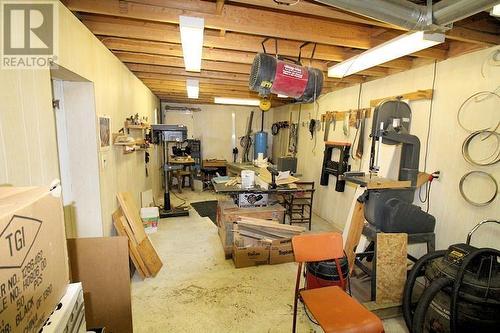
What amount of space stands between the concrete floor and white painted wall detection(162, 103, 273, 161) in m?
4.64

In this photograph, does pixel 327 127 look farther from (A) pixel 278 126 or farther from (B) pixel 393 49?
(A) pixel 278 126

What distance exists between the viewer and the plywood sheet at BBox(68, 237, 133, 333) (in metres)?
1.78

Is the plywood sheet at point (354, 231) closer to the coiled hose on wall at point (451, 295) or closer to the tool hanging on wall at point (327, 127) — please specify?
the coiled hose on wall at point (451, 295)

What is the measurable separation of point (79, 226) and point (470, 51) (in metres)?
4.25

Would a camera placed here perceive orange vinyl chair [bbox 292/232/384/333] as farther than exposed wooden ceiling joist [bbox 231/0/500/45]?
No

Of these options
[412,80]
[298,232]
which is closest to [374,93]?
[412,80]

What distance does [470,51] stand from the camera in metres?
2.41

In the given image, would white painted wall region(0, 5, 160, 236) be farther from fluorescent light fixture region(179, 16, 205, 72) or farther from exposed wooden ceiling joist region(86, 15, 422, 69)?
fluorescent light fixture region(179, 16, 205, 72)

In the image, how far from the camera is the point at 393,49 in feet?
7.13

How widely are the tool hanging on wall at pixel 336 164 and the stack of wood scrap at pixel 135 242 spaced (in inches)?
127

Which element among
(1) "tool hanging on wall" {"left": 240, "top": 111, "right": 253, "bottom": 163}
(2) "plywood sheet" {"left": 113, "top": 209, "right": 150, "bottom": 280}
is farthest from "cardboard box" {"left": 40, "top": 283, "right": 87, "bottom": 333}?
(1) "tool hanging on wall" {"left": 240, "top": 111, "right": 253, "bottom": 163}

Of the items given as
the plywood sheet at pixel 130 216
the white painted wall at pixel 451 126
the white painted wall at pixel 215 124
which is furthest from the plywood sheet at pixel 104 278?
the white painted wall at pixel 215 124

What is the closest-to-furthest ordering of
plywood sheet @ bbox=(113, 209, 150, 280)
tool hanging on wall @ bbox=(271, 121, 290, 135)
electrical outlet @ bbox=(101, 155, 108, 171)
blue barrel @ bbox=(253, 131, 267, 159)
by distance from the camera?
electrical outlet @ bbox=(101, 155, 108, 171) < plywood sheet @ bbox=(113, 209, 150, 280) < tool hanging on wall @ bbox=(271, 121, 290, 135) < blue barrel @ bbox=(253, 131, 267, 159)

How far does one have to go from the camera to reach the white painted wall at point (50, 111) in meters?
1.22
